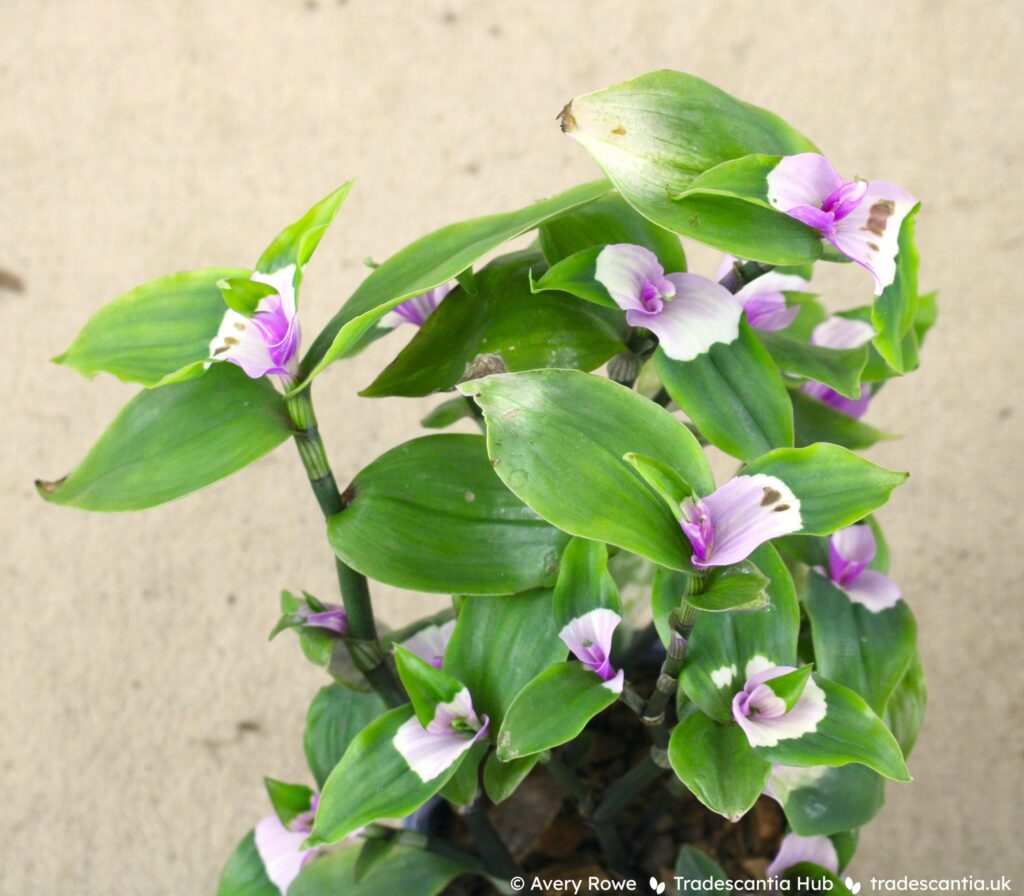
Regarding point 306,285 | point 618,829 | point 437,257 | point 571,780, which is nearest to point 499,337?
point 437,257

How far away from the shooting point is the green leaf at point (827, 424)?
0.58 meters

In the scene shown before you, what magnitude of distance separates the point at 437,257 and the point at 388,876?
33cm

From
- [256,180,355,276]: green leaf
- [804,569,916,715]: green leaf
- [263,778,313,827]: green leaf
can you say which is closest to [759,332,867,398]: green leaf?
[804,569,916,715]: green leaf

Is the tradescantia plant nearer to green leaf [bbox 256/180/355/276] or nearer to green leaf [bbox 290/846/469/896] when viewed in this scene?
green leaf [bbox 256/180/355/276]

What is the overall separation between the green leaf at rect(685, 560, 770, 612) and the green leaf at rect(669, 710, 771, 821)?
0.08m

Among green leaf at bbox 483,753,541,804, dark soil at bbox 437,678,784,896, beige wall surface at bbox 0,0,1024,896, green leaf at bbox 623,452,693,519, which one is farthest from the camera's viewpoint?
beige wall surface at bbox 0,0,1024,896

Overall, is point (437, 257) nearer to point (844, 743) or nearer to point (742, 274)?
point (742, 274)

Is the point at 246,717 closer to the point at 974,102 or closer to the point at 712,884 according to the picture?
the point at 712,884

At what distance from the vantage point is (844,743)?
1.49 ft

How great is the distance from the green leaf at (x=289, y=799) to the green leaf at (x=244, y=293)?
0.81 feet

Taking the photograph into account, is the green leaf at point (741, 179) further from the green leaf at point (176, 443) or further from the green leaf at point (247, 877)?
the green leaf at point (247, 877)

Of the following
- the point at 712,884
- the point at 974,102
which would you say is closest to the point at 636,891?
the point at 712,884

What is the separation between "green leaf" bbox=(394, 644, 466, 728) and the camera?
1.56 feet

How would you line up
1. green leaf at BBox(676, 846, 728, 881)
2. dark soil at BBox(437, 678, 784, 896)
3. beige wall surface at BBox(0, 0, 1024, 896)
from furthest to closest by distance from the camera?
beige wall surface at BBox(0, 0, 1024, 896), dark soil at BBox(437, 678, 784, 896), green leaf at BBox(676, 846, 728, 881)
